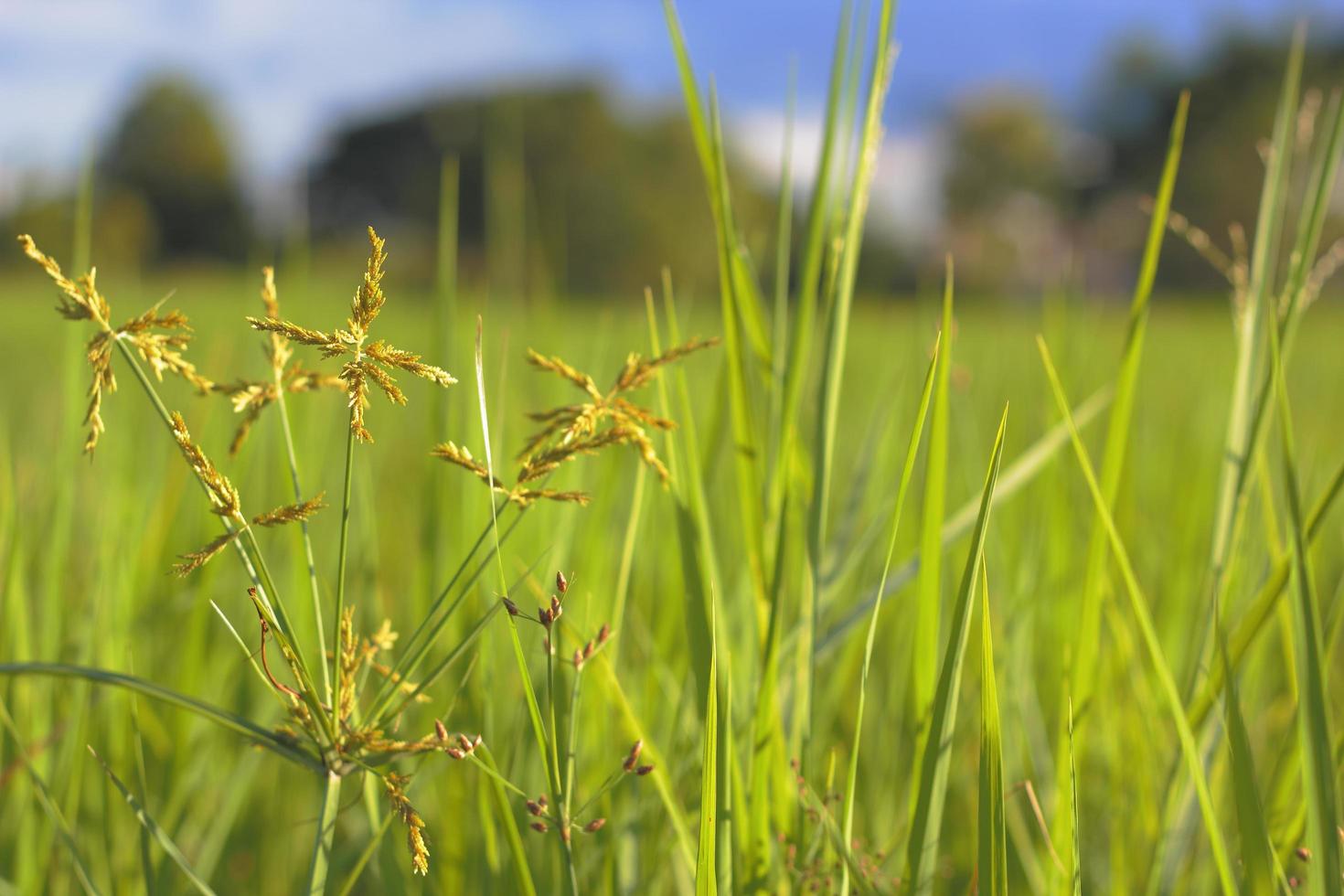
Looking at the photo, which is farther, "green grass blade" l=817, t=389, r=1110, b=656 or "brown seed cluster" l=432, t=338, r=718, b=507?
"green grass blade" l=817, t=389, r=1110, b=656

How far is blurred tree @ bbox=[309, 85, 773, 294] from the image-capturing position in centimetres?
1612

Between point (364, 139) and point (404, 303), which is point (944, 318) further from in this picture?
point (364, 139)

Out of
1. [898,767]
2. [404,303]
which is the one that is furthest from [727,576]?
[404,303]

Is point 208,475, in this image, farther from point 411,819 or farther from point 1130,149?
point 1130,149

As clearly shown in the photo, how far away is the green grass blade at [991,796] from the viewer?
392mm

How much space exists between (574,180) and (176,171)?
11131 mm

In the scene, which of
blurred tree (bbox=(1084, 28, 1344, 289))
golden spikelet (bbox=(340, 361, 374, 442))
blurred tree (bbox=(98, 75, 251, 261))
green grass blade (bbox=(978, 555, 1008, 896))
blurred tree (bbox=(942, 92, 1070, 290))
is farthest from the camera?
blurred tree (bbox=(942, 92, 1070, 290))

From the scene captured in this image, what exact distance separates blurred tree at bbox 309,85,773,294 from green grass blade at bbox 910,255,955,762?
12.0m

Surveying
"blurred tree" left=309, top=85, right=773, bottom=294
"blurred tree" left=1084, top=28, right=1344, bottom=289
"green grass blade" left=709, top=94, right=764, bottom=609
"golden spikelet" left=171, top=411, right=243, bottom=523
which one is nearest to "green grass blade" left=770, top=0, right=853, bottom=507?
"green grass blade" left=709, top=94, right=764, bottom=609

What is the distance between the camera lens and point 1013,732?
80 cm

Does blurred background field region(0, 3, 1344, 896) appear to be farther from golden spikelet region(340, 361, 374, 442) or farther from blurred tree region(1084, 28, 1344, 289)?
blurred tree region(1084, 28, 1344, 289)

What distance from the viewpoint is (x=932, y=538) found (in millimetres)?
462

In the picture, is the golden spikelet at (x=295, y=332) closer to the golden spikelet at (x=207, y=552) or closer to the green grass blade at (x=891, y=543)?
the golden spikelet at (x=207, y=552)

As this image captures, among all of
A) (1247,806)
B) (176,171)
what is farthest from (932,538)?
(176,171)
